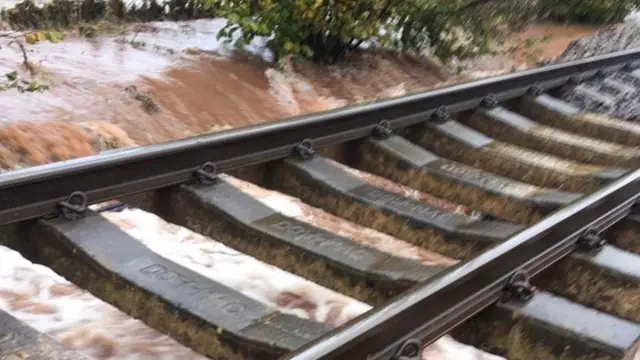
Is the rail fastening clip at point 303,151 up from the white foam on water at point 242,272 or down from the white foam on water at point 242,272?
up

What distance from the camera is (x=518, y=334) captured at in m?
2.90

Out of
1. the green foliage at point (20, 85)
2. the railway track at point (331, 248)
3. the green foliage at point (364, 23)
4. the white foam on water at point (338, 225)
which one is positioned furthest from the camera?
the green foliage at point (364, 23)

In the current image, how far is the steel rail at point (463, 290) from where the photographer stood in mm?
2336

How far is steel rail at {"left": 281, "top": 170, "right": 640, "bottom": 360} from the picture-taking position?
2.34 metres

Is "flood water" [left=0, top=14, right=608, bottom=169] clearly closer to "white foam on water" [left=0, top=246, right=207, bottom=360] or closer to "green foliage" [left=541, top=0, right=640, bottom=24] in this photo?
"white foam on water" [left=0, top=246, right=207, bottom=360]

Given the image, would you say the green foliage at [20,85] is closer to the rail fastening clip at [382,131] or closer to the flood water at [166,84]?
the flood water at [166,84]

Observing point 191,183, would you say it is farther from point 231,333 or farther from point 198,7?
point 198,7

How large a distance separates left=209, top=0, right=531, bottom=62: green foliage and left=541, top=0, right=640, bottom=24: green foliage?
259cm

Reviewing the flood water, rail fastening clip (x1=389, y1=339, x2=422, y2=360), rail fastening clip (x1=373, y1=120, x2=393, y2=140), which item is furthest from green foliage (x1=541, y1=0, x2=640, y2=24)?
rail fastening clip (x1=389, y1=339, x2=422, y2=360)

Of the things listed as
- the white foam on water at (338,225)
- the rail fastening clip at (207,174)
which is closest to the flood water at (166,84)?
the white foam on water at (338,225)

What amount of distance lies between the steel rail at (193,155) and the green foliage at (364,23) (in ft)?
7.80

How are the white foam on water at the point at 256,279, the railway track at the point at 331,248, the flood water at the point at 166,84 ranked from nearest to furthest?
the railway track at the point at 331,248 → the white foam on water at the point at 256,279 → the flood water at the point at 166,84

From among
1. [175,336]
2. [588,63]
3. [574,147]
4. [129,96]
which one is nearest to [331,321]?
[175,336]

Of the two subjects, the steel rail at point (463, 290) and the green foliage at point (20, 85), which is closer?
the steel rail at point (463, 290)
